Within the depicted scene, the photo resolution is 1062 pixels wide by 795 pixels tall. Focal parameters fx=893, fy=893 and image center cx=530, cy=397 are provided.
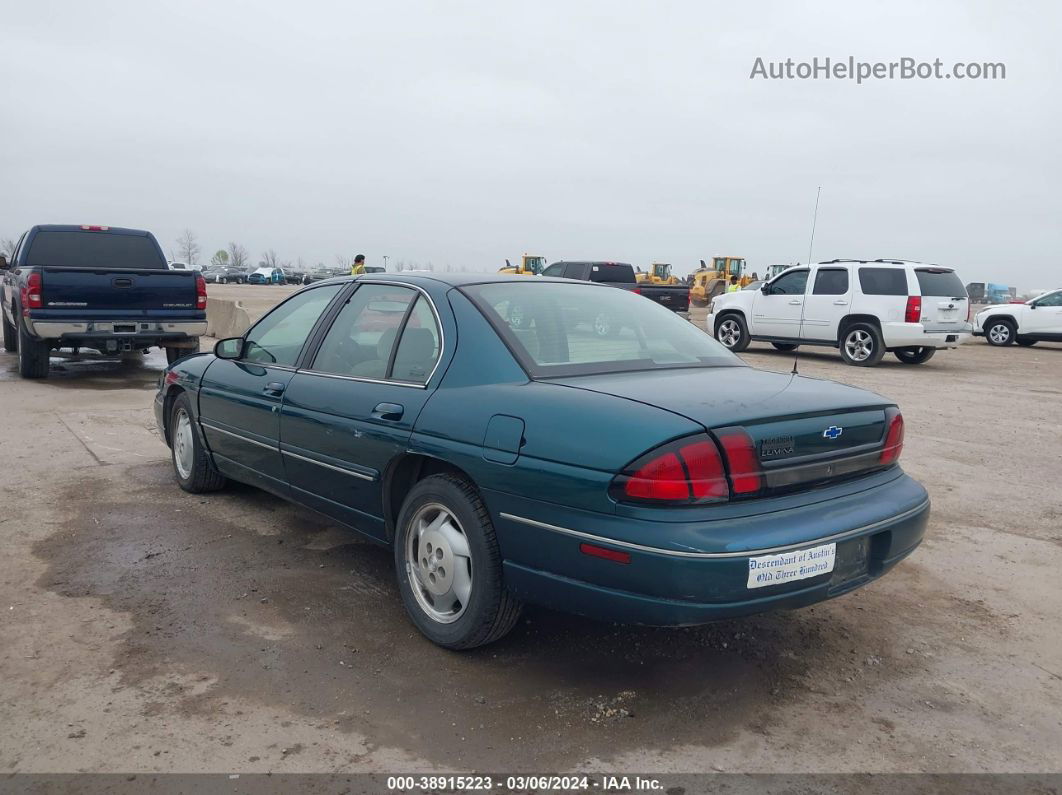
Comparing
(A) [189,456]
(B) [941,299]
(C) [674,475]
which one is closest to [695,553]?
(C) [674,475]

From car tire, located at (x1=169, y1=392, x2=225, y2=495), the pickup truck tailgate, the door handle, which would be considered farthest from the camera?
the pickup truck tailgate

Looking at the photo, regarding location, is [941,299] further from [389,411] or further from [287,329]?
[389,411]

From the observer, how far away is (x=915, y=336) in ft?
49.5

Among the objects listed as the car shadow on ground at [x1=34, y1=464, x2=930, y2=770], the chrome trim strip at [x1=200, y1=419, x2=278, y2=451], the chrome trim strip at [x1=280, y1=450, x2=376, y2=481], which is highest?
the chrome trim strip at [x1=280, y1=450, x2=376, y2=481]

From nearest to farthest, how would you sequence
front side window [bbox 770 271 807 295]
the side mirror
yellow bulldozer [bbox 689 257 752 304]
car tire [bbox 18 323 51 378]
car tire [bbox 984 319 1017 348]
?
the side mirror, car tire [bbox 18 323 51 378], front side window [bbox 770 271 807 295], car tire [bbox 984 319 1017 348], yellow bulldozer [bbox 689 257 752 304]

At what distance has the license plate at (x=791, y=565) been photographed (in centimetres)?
295

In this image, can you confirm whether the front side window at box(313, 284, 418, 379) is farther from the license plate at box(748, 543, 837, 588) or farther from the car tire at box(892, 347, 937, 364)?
the car tire at box(892, 347, 937, 364)

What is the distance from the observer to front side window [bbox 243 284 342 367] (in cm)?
482

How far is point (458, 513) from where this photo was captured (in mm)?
3463

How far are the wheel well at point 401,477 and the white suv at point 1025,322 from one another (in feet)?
69.8

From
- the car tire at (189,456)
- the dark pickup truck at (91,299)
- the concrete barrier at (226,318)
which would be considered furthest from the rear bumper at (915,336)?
the car tire at (189,456)

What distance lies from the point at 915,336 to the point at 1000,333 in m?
8.72

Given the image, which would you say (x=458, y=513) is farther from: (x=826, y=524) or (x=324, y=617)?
(x=826, y=524)

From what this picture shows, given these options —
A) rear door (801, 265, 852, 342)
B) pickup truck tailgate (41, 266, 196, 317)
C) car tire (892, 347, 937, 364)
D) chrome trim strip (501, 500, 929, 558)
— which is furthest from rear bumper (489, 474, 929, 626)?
car tire (892, 347, 937, 364)
